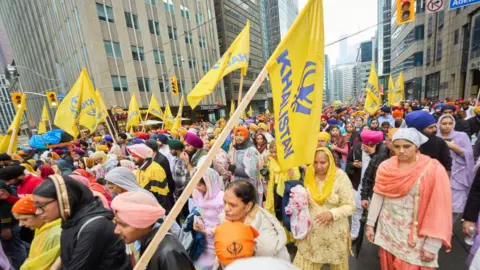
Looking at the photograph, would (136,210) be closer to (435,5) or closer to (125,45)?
(435,5)

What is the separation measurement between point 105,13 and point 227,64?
2266 centimetres

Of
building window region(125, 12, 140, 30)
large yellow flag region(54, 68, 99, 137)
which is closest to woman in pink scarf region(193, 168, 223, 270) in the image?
large yellow flag region(54, 68, 99, 137)

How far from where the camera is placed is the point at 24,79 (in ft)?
159

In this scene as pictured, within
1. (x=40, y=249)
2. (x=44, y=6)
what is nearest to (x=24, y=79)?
(x=44, y=6)

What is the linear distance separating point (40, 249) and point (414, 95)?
1693 inches

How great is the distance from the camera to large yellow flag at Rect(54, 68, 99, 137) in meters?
5.04

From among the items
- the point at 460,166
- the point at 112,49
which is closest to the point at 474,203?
the point at 460,166

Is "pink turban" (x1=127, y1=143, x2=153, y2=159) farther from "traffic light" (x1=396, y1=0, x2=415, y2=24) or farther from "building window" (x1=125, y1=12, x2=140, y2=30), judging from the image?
"building window" (x1=125, y1=12, x2=140, y2=30)

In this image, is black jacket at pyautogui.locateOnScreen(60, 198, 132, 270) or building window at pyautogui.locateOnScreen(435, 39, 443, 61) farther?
building window at pyautogui.locateOnScreen(435, 39, 443, 61)

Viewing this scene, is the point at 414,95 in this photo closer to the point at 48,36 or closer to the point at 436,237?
the point at 436,237

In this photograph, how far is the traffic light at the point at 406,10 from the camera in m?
6.61

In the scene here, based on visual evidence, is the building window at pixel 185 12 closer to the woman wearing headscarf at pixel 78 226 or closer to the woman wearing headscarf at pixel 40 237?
the woman wearing headscarf at pixel 40 237

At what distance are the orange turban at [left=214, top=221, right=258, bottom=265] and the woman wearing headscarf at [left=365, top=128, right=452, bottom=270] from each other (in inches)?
61.2

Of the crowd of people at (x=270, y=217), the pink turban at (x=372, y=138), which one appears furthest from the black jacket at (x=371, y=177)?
the pink turban at (x=372, y=138)
